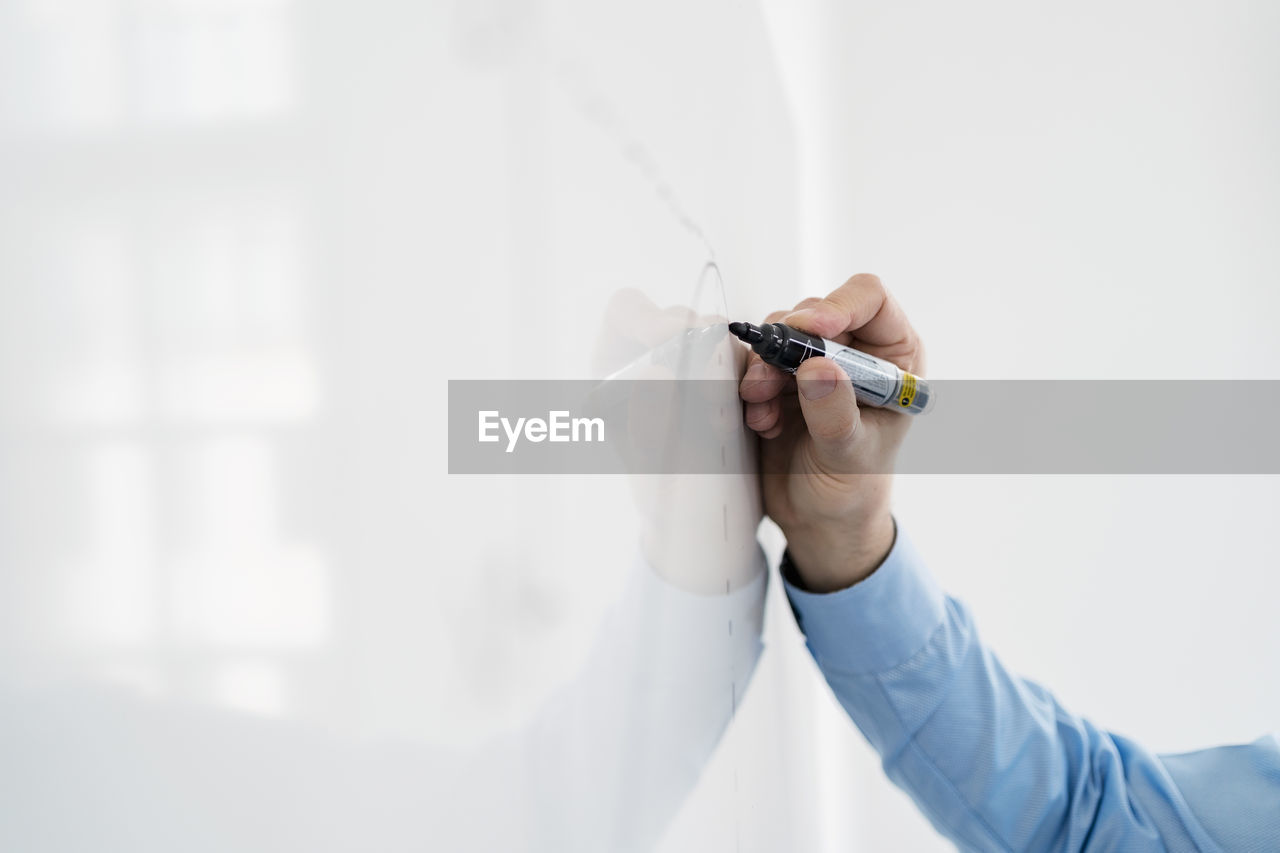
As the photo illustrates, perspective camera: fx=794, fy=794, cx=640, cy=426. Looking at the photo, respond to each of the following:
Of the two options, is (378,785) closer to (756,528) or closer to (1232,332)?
Result: (756,528)

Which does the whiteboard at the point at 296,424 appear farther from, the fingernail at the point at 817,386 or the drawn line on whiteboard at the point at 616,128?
the fingernail at the point at 817,386

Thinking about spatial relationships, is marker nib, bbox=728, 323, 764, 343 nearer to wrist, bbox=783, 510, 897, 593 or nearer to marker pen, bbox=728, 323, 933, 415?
marker pen, bbox=728, 323, 933, 415

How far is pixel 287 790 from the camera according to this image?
0.11 metres

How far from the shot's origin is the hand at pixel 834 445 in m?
0.46

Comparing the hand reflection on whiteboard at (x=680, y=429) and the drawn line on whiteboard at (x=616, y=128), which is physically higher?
the drawn line on whiteboard at (x=616, y=128)

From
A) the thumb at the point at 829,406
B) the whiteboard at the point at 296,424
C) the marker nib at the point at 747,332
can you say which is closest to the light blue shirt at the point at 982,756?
the thumb at the point at 829,406

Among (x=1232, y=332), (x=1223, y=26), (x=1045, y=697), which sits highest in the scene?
(x=1223, y=26)

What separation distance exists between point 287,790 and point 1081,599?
1558mm

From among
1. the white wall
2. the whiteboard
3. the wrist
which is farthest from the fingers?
the white wall

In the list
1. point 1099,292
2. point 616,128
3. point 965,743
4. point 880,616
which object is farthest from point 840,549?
point 1099,292

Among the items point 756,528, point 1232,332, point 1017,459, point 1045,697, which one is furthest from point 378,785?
point 1232,332

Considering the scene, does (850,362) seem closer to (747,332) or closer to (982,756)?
(747,332)

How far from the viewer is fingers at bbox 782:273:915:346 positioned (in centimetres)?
45

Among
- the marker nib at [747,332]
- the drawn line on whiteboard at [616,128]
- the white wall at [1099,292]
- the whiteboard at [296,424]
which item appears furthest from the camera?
the white wall at [1099,292]
